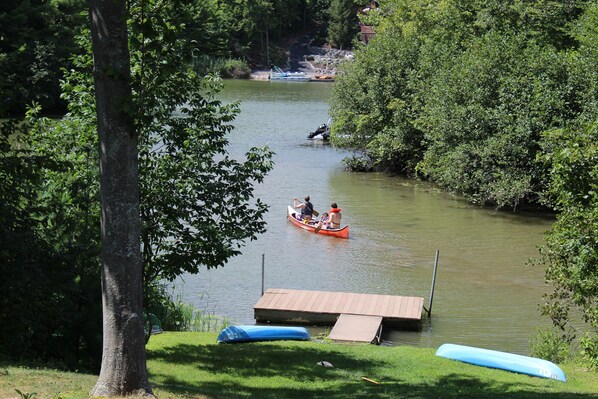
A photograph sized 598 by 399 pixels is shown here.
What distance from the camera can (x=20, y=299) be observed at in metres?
11.4

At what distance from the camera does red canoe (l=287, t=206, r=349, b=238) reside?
91.8 ft

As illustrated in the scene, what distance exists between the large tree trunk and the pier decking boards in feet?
36.0

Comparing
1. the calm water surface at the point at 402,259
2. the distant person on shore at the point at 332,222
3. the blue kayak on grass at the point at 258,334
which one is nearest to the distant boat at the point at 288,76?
the calm water surface at the point at 402,259

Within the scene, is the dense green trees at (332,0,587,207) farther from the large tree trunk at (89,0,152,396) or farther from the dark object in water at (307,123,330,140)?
the large tree trunk at (89,0,152,396)

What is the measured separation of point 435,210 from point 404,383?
20.4m

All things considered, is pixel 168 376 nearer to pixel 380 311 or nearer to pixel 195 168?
pixel 195 168

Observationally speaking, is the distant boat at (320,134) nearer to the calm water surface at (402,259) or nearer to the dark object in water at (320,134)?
the dark object in water at (320,134)

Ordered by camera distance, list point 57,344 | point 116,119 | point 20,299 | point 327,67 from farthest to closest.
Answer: point 327,67 → point 57,344 → point 20,299 → point 116,119

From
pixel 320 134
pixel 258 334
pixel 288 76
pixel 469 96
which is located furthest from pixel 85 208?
pixel 288 76

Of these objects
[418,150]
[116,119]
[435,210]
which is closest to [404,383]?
[116,119]

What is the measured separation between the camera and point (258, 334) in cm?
1661

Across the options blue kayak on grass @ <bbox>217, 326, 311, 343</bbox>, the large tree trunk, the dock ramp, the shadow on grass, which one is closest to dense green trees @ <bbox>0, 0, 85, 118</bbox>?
the dock ramp

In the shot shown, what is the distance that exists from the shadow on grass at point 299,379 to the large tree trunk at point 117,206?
1.00 m

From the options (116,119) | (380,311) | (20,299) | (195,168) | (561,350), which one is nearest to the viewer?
(116,119)
